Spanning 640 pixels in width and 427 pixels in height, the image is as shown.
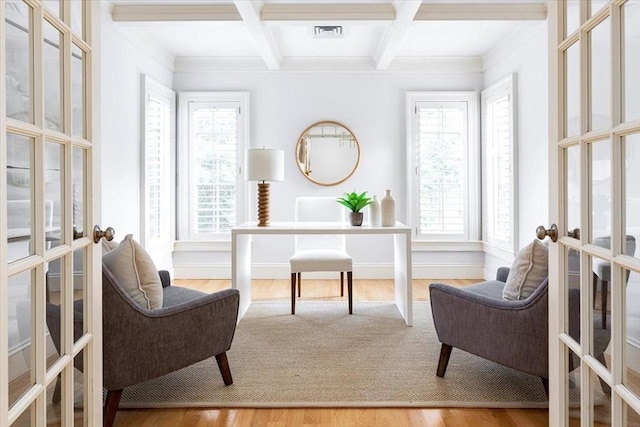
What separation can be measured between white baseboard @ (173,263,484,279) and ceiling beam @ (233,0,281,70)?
2.21 metres

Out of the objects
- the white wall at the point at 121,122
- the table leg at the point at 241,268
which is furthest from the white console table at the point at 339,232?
the white wall at the point at 121,122

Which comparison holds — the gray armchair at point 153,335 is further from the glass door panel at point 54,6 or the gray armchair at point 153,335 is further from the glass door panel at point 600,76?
the glass door panel at point 600,76

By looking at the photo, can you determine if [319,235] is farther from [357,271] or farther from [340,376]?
[340,376]

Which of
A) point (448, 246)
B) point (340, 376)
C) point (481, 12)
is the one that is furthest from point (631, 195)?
point (448, 246)

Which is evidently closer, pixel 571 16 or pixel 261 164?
pixel 571 16

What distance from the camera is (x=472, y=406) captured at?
2.16 m

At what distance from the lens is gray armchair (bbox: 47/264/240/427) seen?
1.91 meters

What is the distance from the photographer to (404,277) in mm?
3535

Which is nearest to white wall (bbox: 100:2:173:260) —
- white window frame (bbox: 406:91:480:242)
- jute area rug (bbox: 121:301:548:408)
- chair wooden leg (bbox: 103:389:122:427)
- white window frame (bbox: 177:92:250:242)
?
white window frame (bbox: 177:92:250:242)

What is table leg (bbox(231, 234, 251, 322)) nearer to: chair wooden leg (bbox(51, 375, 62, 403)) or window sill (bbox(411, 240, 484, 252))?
window sill (bbox(411, 240, 484, 252))

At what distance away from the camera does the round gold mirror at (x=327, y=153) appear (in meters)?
5.07

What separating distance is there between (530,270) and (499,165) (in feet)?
9.02

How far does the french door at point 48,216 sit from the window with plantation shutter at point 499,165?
384 cm

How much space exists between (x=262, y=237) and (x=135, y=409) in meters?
3.04
